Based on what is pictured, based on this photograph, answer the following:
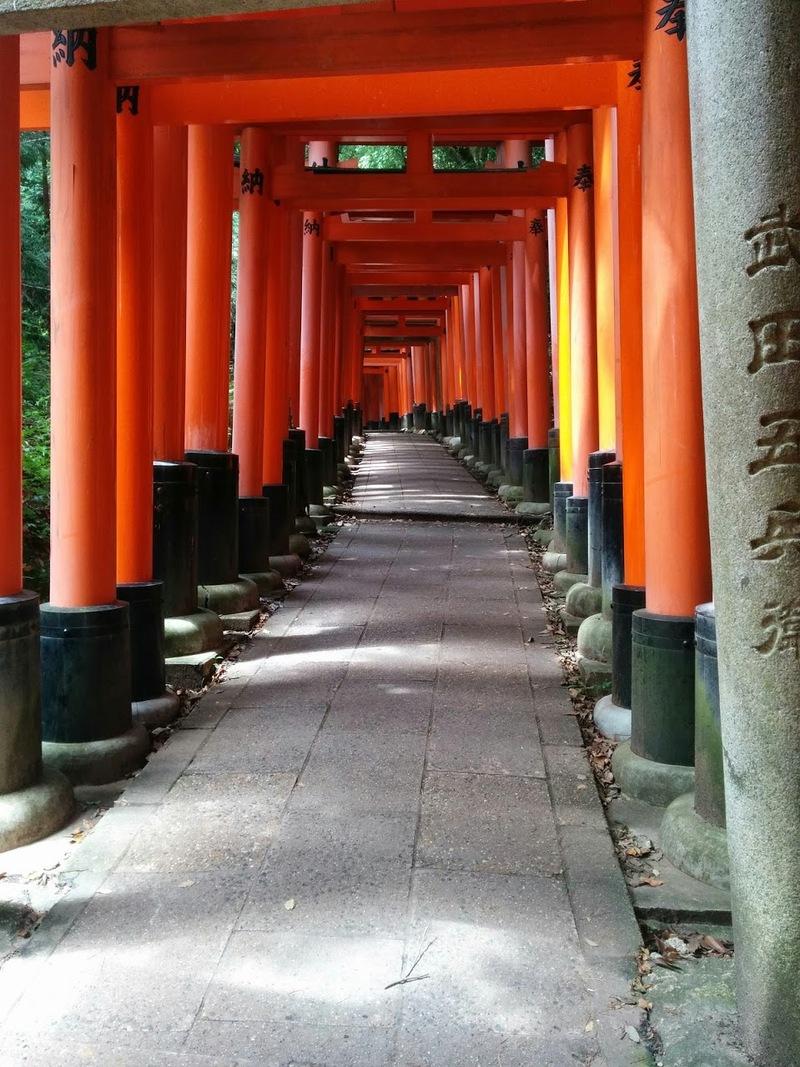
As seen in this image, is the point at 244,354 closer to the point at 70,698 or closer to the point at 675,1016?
the point at 70,698

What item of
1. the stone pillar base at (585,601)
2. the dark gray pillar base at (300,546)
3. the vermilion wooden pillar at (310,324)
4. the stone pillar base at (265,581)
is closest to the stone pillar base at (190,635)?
the stone pillar base at (265,581)

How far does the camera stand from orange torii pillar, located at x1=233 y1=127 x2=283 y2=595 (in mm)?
8633

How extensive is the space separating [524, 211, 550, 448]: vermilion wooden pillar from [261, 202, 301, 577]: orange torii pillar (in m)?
4.08

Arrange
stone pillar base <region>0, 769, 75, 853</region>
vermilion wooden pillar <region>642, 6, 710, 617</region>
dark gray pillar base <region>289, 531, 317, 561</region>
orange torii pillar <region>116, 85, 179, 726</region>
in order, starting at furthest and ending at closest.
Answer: dark gray pillar base <region>289, 531, 317, 561</region> < orange torii pillar <region>116, 85, 179, 726</region> < vermilion wooden pillar <region>642, 6, 710, 617</region> < stone pillar base <region>0, 769, 75, 853</region>

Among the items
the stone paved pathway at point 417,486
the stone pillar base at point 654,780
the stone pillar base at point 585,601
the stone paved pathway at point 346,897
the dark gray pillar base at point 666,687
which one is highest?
the dark gray pillar base at point 666,687

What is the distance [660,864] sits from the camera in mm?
3693

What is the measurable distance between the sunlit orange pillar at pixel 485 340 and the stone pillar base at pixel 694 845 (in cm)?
1495

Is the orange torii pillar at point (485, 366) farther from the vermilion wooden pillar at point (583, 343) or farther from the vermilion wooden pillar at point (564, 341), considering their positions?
the vermilion wooden pillar at point (583, 343)

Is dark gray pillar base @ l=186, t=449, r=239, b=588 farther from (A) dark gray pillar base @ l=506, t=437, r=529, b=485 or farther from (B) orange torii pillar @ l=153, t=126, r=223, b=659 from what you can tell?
(A) dark gray pillar base @ l=506, t=437, r=529, b=485

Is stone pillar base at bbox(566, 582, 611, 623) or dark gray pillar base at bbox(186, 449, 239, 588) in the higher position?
dark gray pillar base at bbox(186, 449, 239, 588)

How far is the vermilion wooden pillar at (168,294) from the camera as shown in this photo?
653 centimetres

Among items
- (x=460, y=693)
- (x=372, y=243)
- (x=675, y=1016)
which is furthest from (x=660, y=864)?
(x=372, y=243)

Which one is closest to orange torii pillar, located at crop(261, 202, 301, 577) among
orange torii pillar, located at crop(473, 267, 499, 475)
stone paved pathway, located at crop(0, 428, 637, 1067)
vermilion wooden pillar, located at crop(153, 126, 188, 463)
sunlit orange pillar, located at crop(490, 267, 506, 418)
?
vermilion wooden pillar, located at crop(153, 126, 188, 463)

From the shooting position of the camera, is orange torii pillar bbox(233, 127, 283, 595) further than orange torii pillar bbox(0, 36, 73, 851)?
Yes
